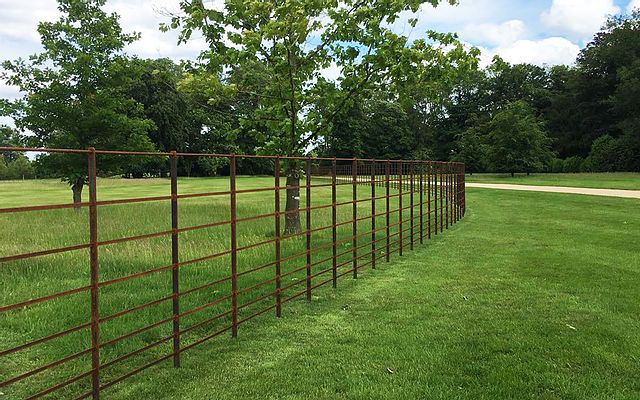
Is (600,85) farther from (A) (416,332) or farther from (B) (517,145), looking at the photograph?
(A) (416,332)

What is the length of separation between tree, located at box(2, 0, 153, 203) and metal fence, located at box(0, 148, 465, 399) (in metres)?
4.51

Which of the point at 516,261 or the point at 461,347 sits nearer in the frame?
the point at 461,347

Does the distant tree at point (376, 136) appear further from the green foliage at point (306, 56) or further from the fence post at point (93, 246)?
the fence post at point (93, 246)

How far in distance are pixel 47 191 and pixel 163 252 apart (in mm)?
19121

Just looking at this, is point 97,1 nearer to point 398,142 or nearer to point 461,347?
point 461,347

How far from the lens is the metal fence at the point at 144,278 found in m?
3.21

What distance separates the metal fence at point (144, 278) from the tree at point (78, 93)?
178 inches

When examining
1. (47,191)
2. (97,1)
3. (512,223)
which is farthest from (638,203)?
(47,191)

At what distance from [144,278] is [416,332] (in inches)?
142

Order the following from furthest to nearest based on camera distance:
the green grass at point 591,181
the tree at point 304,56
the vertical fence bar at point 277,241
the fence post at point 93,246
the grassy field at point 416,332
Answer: the green grass at point 591,181
the tree at point 304,56
the vertical fence bar at point 277,241
the grassy field at point 416,332
the fence post at point 93,246

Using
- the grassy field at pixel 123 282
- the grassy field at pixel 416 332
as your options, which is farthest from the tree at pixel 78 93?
the grassy field at pixel 416 332

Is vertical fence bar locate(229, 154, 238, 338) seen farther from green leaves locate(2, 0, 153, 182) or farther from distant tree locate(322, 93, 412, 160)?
distant tree locate(322, 93, 412, 160)

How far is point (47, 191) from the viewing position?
945 inches

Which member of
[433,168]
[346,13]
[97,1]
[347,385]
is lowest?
[347,385]
